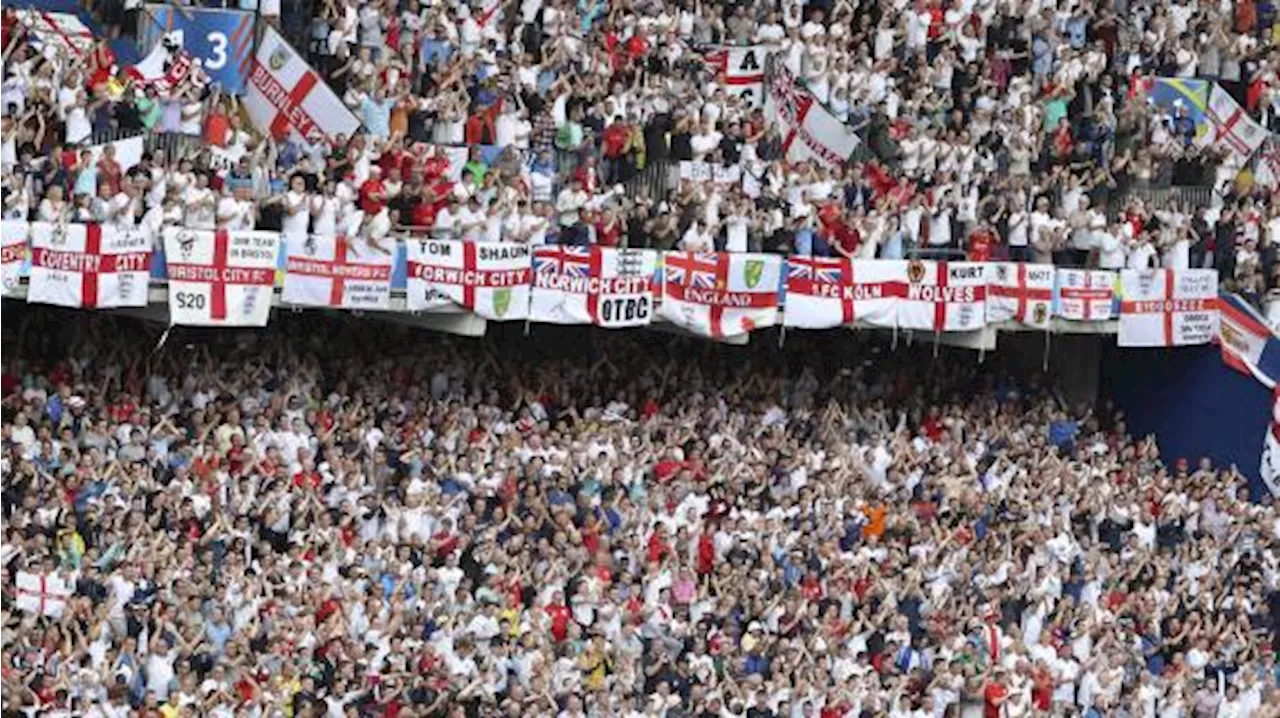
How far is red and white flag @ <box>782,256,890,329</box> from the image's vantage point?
141ft

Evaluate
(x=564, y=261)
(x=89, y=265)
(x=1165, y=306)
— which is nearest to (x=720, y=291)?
(x=564, y=261)

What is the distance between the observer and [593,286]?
41281 mm

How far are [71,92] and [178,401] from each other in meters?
3.10

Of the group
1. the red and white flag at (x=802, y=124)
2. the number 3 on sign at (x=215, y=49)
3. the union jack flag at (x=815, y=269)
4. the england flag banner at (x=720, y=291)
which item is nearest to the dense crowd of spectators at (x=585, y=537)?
the england flag banner at (x=720, y=291)

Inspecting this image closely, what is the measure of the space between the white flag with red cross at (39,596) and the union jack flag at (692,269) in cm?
927

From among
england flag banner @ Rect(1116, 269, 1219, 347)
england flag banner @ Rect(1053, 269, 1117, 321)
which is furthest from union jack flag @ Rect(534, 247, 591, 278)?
england flag banner @ Rect(1116, 269, 1219, 347)

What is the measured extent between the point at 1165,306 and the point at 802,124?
472 centimetres

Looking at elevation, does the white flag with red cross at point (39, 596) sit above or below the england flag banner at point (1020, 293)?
below

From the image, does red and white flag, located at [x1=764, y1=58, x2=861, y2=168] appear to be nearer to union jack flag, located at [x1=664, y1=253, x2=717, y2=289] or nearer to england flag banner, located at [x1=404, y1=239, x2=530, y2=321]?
union jack flag, located at [x1=664, y1=253, x2=717, y2=289]

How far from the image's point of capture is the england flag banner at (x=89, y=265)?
122 feet

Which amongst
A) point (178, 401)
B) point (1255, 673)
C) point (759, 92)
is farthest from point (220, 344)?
point (1255, 673)

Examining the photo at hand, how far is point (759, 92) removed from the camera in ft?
147

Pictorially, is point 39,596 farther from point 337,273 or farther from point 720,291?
point 720,291

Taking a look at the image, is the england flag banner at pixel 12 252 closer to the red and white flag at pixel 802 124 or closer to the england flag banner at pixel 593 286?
the england flag banner at pixel 593 286
